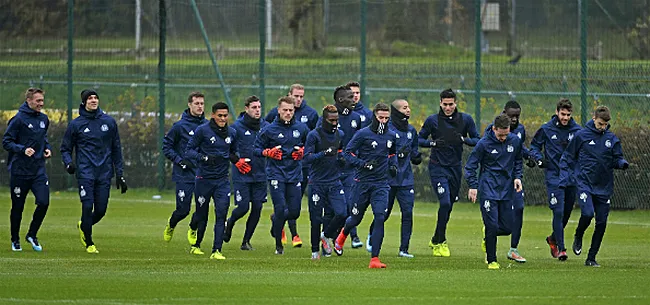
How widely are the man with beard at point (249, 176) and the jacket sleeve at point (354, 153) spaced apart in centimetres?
179

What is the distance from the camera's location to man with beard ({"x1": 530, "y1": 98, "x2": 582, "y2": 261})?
16766mm

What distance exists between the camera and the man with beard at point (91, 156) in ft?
54.9

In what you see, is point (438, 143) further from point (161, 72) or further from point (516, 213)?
point (161, 72)

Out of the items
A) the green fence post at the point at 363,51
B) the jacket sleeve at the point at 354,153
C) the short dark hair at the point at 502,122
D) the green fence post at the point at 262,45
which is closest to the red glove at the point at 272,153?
the jacket sleeve at the point at 354,153

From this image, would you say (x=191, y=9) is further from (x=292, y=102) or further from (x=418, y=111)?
(x=292, y=102)

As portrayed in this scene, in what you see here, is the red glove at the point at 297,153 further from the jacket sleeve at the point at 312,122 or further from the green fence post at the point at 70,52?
the green fence post at the point at 70,52

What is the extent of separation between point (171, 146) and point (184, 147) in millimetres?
272

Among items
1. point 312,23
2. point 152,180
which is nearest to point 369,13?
point 312,23

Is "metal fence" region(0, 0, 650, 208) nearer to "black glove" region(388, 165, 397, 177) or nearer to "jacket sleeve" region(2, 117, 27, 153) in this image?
"black glove" region(388, 165, 397, 177)

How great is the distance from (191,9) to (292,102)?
12.1 m

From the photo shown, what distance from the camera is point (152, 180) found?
28.3 metres

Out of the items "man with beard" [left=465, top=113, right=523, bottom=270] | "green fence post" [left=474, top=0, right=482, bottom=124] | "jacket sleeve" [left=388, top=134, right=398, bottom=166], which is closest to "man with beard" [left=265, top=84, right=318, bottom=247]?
"jacket sleeve" [left=388, top=134, right=398, bottom=166]

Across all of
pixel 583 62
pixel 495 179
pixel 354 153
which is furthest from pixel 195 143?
pixel 583 62

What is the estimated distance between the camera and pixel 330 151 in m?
15.9
